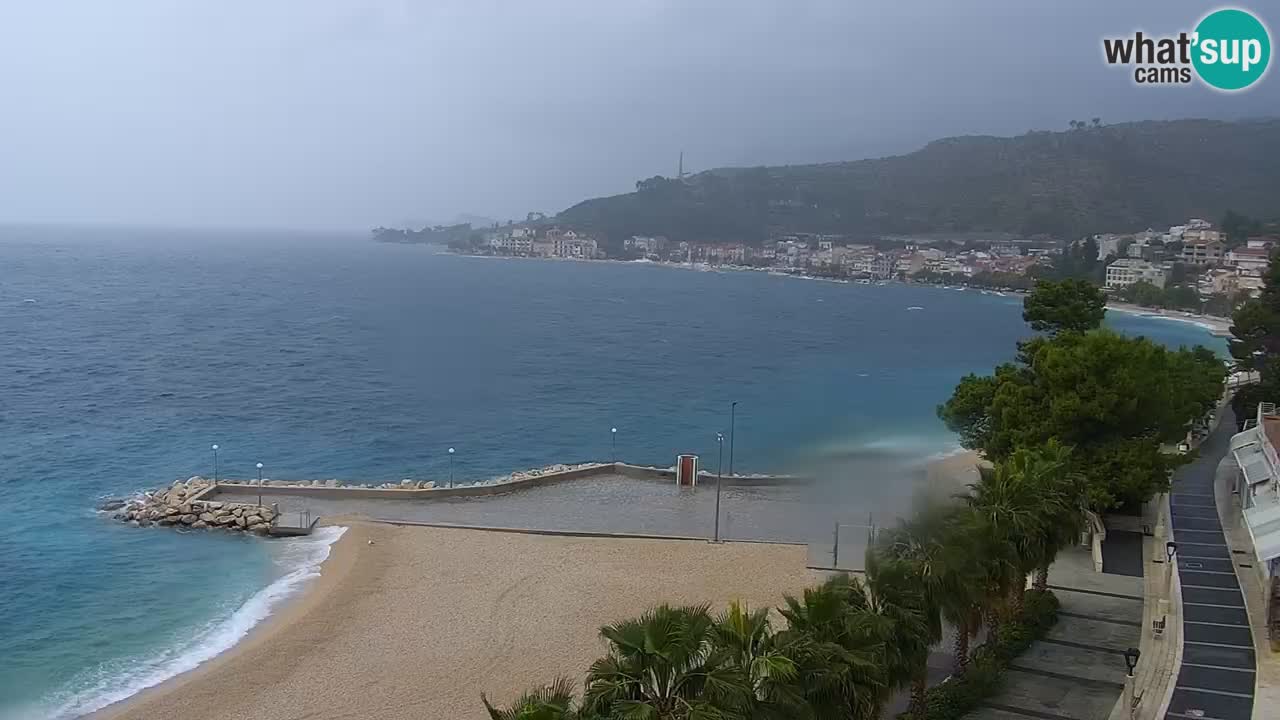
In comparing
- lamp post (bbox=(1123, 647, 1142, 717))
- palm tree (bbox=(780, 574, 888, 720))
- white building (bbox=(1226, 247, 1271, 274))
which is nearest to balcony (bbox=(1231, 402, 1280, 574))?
lamp post (bbox=(1123, 647, 1142, 717))

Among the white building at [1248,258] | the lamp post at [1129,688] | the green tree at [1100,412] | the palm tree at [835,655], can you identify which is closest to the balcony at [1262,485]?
the green tree at [1100,412]

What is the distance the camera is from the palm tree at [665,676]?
9.68 meters

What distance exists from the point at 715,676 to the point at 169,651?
17161 mm

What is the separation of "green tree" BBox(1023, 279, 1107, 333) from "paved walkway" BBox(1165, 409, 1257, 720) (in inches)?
294

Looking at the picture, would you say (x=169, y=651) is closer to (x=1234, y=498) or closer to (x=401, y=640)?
(x=401, y=640)

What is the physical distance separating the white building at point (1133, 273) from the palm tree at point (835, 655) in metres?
152

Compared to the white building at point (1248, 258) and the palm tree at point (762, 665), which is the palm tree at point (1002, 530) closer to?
the palm tree at point (762, 665)

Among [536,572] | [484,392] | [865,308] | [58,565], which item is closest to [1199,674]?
[536,572]

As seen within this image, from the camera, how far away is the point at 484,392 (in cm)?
6228

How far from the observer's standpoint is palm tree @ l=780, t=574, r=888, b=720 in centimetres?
1080

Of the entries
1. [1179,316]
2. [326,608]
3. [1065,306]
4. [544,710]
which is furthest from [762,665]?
[1179,316]

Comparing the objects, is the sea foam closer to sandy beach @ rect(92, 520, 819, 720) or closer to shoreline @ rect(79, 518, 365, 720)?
shoreline @ rect(79, 518, 365, 720)

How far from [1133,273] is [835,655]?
160 meters

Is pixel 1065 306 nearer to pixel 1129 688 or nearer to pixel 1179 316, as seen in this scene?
pixel 1129 688
